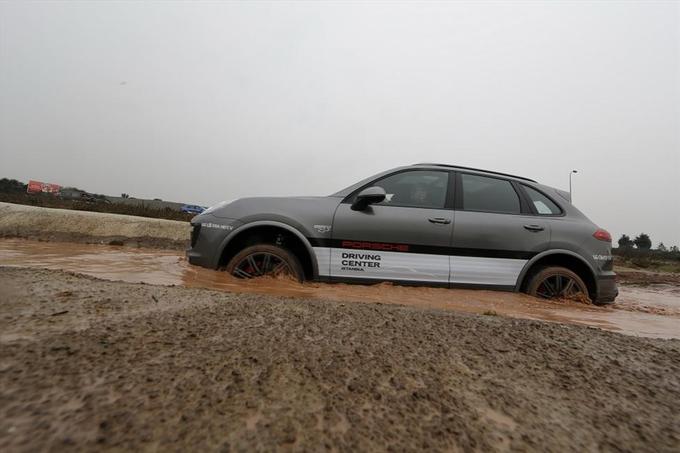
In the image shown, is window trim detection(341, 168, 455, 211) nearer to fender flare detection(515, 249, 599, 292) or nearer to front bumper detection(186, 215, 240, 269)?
fender flare detection(515, 249, 599, 292)

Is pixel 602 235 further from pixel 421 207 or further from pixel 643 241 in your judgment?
pixel 643 241

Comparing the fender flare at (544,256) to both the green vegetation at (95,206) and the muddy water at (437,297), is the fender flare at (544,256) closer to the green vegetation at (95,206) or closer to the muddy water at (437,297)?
the muddy water at (437,297)

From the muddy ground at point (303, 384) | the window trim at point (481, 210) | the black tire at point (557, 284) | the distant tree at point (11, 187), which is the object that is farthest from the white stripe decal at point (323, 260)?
the distant tree at point (11, 187)

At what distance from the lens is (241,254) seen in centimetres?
343

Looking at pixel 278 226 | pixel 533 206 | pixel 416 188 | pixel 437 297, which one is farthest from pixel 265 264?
pixel 533 206

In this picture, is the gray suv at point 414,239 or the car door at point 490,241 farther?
the car door at point 490,241

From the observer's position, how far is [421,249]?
356cm

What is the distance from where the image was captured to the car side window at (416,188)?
12.4 feet

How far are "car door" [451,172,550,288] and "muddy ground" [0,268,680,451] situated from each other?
2.13 metres

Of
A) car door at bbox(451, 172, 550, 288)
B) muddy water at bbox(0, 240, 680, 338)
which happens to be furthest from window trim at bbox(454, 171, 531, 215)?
muddy water at bbox(0, 240, 680, 338)

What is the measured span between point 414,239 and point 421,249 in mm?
128

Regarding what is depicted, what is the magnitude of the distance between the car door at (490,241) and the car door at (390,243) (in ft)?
0.51

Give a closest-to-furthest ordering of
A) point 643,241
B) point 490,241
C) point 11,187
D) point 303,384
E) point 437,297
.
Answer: point 303,384, point 437,297, point 490,241, point 11,187, point 643,241

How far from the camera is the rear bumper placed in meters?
3.81
